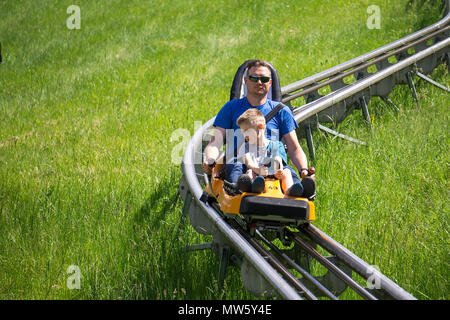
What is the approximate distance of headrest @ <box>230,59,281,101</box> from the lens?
16.4 feet

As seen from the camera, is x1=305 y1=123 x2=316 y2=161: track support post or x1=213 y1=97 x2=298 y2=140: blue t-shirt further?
x1=305 y1=123 x2=316 y2=161: track support post

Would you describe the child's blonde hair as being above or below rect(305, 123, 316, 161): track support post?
below

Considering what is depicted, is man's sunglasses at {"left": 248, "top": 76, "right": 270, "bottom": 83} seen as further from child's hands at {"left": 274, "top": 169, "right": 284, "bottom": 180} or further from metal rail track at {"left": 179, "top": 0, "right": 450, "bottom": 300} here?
metal rail track at {"left": 179, "top": 0, "right": 450, "bottom": 300}

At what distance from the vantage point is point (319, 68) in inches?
469

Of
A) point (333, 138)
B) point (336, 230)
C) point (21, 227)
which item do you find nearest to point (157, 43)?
point (333, 138)

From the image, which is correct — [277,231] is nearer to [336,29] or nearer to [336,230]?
[336,230]

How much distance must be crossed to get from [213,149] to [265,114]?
0.59 meters

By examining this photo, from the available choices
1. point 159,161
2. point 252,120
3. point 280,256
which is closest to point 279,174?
point 252,120

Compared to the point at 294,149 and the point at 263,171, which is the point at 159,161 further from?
the point at 263,171

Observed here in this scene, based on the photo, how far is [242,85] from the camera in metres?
5.45

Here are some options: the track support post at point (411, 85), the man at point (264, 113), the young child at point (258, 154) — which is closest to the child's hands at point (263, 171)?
the young child at point (258, 154)

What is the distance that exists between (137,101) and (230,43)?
17.7 ft

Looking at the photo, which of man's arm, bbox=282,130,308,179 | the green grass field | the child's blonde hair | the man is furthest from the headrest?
the green grass field

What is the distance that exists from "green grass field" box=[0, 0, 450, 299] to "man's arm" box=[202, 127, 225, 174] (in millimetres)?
824
